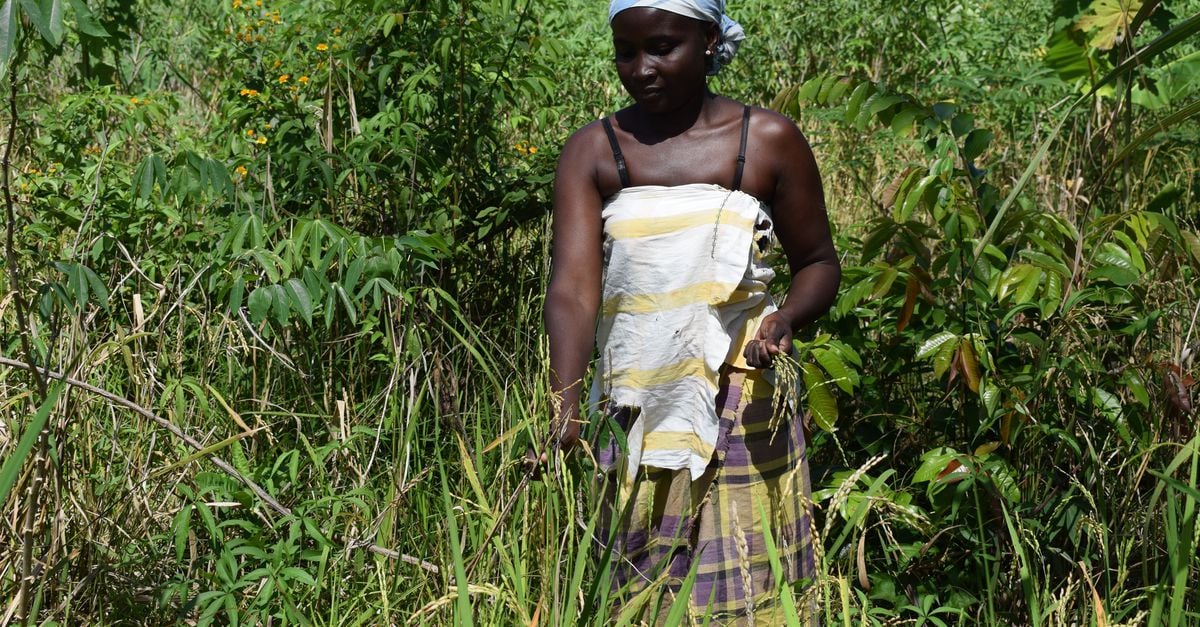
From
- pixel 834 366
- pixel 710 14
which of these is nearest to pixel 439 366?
pixel 834 366

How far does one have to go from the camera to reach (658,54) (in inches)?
79.4

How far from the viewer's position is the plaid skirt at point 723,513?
2068 millimetres

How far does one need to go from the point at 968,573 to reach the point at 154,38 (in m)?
4.27

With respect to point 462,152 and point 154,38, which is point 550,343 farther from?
point 154,38

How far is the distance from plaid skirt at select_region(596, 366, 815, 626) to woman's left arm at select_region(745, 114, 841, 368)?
0.15m

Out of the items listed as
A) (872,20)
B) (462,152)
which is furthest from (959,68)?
(462,152)

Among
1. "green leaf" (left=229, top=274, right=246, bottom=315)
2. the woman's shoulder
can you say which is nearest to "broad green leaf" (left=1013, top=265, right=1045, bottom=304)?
the woman's shoulder

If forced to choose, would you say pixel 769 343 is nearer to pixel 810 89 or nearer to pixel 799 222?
pixel 799 222

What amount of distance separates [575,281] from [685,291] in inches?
7.8

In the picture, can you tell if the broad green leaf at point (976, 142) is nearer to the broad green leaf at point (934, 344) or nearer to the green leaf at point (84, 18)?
the broad green leaf at point (934, 344)

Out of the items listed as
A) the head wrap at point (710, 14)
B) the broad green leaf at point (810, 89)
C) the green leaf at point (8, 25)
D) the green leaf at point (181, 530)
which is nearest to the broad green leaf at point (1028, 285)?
the broad green leaf at point (810, 89)

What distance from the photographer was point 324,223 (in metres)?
2.63

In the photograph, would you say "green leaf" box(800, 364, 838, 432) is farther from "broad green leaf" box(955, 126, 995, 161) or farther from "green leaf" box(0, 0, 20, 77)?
"green leaf" box(0, 0, 20, 77)

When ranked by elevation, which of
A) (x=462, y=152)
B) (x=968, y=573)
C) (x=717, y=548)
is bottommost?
(x=968, y=573)
